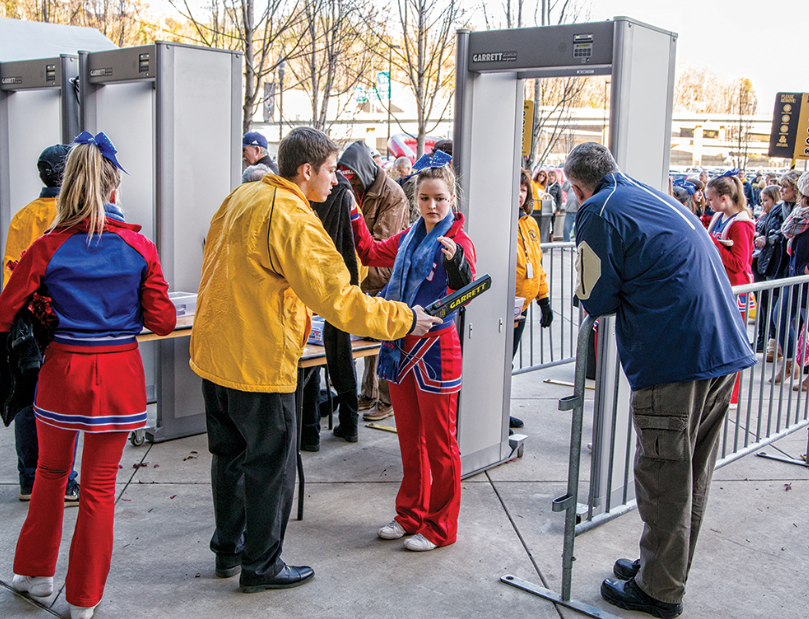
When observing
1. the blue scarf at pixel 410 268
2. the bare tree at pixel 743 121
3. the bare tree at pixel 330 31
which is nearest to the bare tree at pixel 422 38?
the bare tree at pixel 330 31

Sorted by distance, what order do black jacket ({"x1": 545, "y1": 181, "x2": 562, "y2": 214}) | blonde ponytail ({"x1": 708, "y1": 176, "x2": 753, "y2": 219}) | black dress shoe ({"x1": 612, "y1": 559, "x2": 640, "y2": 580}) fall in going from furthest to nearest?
black jacket ({"x1": 545, "y1": 181, "x2": 562, "y2": 214}) < blonde ponytail ({"x1": 708, "y1": 176, "x2": 753, "y2": 219}) < black dress shoe ({"x1": 612, "y1": 559, "x2": 640, "y2": 580})

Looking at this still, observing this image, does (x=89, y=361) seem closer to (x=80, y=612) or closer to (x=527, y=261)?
(x=80, y=612)

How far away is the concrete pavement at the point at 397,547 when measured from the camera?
3229mm

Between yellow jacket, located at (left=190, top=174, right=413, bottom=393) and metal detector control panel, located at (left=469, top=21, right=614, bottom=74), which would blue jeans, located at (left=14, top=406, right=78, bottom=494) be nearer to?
yellow jacket, located at (left=190, top=174, right=413, bottom=393)

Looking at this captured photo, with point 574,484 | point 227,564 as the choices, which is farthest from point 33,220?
point 574,484

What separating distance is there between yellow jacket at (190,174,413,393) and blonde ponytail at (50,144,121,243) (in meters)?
0.47

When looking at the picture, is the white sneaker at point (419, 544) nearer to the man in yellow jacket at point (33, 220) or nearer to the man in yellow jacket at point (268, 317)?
the man in yellow jacket at point (268, 317)

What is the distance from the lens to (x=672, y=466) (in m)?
3.04

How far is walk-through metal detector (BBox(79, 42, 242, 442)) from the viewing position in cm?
515

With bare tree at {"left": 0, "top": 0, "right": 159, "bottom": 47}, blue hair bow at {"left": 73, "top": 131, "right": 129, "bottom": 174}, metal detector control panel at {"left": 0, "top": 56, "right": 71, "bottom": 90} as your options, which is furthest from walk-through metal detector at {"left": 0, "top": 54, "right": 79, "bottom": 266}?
bare tree at {"left": 0, "top": 0, "right": 159, "bottom": 47}

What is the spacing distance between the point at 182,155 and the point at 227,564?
297 centimetres

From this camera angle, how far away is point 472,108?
169 inches

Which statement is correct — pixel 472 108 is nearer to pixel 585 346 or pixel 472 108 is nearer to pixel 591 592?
pixel 585 346

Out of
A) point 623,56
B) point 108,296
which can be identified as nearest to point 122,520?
point 108,296
